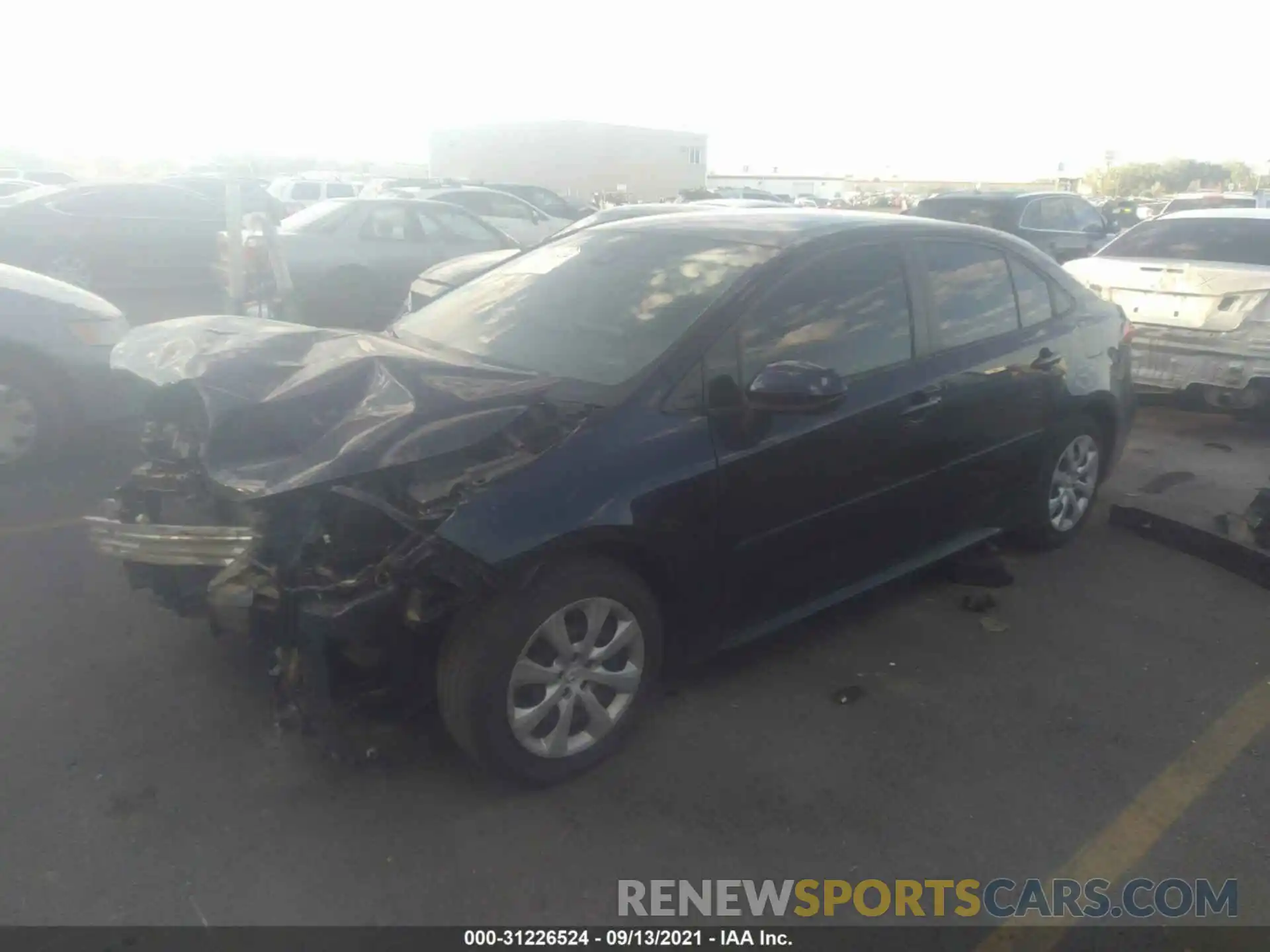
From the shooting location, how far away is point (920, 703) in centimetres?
378

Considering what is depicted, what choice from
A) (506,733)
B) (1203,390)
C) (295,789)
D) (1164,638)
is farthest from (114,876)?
(1203,390)

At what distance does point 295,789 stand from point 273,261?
7.38 m

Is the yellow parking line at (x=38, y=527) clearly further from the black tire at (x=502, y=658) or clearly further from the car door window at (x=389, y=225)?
the car door window at (x=389, y=225)

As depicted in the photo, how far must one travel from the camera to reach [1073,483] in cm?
516

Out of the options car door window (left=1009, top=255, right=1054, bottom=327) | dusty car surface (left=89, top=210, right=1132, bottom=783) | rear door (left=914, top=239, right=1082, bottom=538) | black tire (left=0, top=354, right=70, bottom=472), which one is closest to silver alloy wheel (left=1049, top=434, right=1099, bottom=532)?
rear door (left=914, top=239, right=1082, bottom=538)

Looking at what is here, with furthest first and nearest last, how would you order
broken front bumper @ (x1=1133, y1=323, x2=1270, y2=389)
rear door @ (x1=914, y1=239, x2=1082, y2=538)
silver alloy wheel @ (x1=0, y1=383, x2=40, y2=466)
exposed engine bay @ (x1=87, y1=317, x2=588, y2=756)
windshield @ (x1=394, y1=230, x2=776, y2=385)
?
broken front bumper @ (x1=1133, y1=323, x2=1270, y2=389) < silver alloy wheel @ (x1=0, y1=383, x2=40, y2=466) < rear door @ (x1=914, y1=239, x2=1082, y2=538) < windshield @ (x1=394, y1=230, x2=776, y2=385) < exposed engine bay @ (x1=87, y1=317, x2=588, y2=756)

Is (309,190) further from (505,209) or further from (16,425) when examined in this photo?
(16,425)

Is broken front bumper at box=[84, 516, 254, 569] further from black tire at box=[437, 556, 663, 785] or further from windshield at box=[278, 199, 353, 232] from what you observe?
windshield at box=[278, 199, 353, 232]

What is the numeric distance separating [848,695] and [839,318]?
141 centimetres

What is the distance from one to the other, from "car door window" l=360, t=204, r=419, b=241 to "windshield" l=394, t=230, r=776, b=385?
710 cm

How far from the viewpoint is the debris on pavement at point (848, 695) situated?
148 inches

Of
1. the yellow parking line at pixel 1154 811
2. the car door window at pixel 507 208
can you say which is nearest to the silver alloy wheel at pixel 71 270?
the car door window at pixel 507 208

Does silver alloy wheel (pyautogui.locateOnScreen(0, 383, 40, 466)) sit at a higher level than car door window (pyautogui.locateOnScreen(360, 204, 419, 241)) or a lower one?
lower

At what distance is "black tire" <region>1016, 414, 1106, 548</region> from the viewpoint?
486 centimetres
